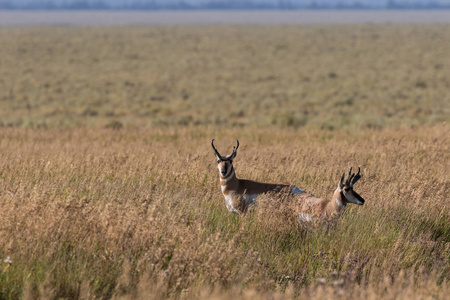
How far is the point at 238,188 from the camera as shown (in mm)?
7316

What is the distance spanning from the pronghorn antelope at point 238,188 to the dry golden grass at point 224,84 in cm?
1469

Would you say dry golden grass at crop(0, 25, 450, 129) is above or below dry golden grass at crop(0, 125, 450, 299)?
below

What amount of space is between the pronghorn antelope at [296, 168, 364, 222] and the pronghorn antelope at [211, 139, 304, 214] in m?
0.46

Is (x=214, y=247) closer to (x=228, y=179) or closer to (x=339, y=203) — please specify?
(x=339, y=203)

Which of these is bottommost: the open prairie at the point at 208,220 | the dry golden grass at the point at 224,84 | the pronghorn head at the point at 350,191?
the dry golden grass at the point at 224,84

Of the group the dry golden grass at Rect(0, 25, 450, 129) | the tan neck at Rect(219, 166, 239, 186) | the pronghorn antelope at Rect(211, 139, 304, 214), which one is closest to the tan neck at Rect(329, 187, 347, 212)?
the pronghorn antelope at Rect(211, 139, 304, 214)

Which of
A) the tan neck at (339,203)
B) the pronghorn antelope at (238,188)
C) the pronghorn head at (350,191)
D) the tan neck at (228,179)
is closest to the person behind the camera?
the pronghorn head at (350,191)

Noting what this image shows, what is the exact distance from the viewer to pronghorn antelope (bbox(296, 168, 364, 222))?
626cm

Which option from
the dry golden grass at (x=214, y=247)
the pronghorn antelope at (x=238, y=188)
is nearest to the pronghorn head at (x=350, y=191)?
the dry golden grass at (x=214, y=247)

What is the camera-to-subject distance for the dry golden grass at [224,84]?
27.8m

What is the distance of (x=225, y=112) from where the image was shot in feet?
105

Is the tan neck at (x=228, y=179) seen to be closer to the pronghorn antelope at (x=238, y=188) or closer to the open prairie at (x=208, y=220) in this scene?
the pronghorn antelope at (x=238, y=188)

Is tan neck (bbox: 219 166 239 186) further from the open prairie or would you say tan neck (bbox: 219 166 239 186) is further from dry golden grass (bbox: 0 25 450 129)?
dry golden grass (bbox: 0 25 450 129)

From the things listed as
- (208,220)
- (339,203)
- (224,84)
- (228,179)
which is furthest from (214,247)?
(224,84)
